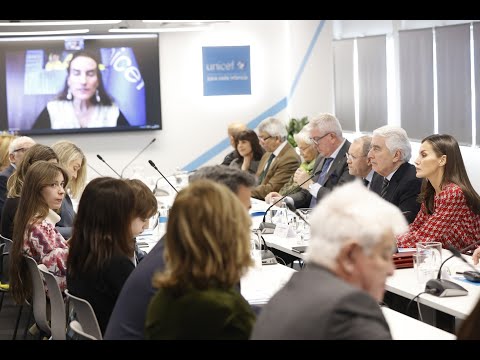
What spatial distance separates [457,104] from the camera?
8633mm

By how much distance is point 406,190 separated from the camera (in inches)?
212

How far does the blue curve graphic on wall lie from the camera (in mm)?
11289

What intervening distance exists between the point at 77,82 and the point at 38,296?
6901 millimetres

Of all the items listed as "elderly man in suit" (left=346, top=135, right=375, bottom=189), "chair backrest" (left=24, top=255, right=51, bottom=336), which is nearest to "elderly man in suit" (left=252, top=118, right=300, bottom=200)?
"elderly man in suit" (left=346, top=135, right=375, bottom=189)

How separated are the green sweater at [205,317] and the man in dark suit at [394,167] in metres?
3.18

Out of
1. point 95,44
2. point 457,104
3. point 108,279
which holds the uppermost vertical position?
point 95,44

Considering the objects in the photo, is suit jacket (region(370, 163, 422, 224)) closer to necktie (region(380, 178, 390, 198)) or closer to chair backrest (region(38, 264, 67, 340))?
necktie (region(380, 178, 390, 198))

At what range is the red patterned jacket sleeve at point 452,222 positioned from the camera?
4688mm

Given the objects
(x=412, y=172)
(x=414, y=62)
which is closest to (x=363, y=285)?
(x=412, y=172)

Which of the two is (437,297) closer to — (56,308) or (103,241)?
(103,241)

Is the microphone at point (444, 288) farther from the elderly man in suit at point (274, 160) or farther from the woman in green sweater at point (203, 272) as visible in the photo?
the elderly man in suit at point (274, 160)

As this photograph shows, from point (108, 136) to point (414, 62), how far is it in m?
4.10

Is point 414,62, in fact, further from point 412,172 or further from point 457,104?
point 412,172
